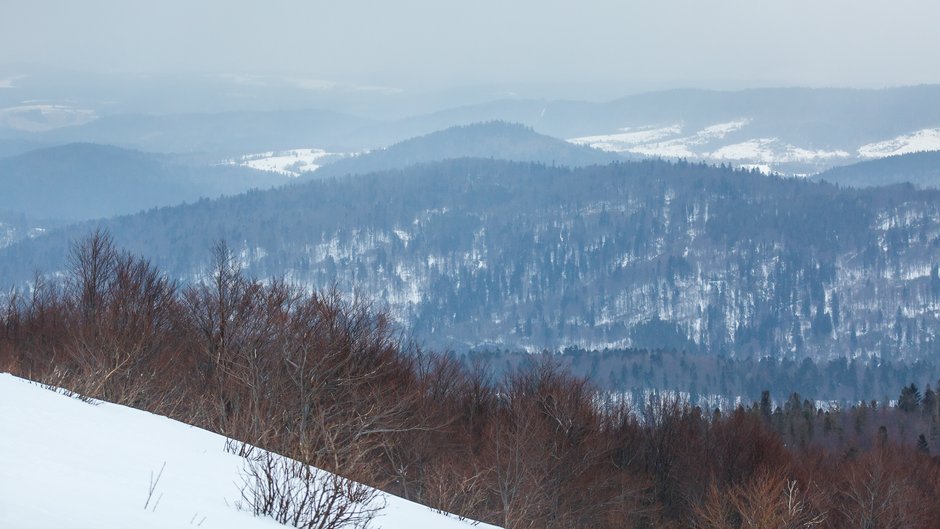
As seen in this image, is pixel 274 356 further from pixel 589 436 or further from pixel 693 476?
pixel 693 476

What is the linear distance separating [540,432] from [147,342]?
17.5m

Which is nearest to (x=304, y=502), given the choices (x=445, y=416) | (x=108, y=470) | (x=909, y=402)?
(x=108, y=470)

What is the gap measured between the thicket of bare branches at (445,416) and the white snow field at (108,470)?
5523mm

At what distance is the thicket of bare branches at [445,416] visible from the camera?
27.8m

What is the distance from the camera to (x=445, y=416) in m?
45.8

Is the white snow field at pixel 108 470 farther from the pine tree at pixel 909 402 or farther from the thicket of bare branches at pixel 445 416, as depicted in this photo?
the pine tree at pixel 909 402

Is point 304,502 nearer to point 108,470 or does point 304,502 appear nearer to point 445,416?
point 108,470

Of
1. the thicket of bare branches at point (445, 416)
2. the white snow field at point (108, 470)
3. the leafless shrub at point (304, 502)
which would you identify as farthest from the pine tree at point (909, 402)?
the leafless shrub at point (304, 502)

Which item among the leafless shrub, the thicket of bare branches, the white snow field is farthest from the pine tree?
the leafless shrub

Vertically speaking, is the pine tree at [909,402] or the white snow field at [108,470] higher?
the white snow field at [108,470]

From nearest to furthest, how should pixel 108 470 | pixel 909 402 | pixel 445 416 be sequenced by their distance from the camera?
pixel 108 470 < pixel 445 416 < pixel 909 402

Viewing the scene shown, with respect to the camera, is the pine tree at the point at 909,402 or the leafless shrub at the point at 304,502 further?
the pine tree at the point at 909,402

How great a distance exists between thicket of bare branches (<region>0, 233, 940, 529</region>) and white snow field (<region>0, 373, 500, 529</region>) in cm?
552

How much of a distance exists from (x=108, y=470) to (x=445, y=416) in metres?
35.3
